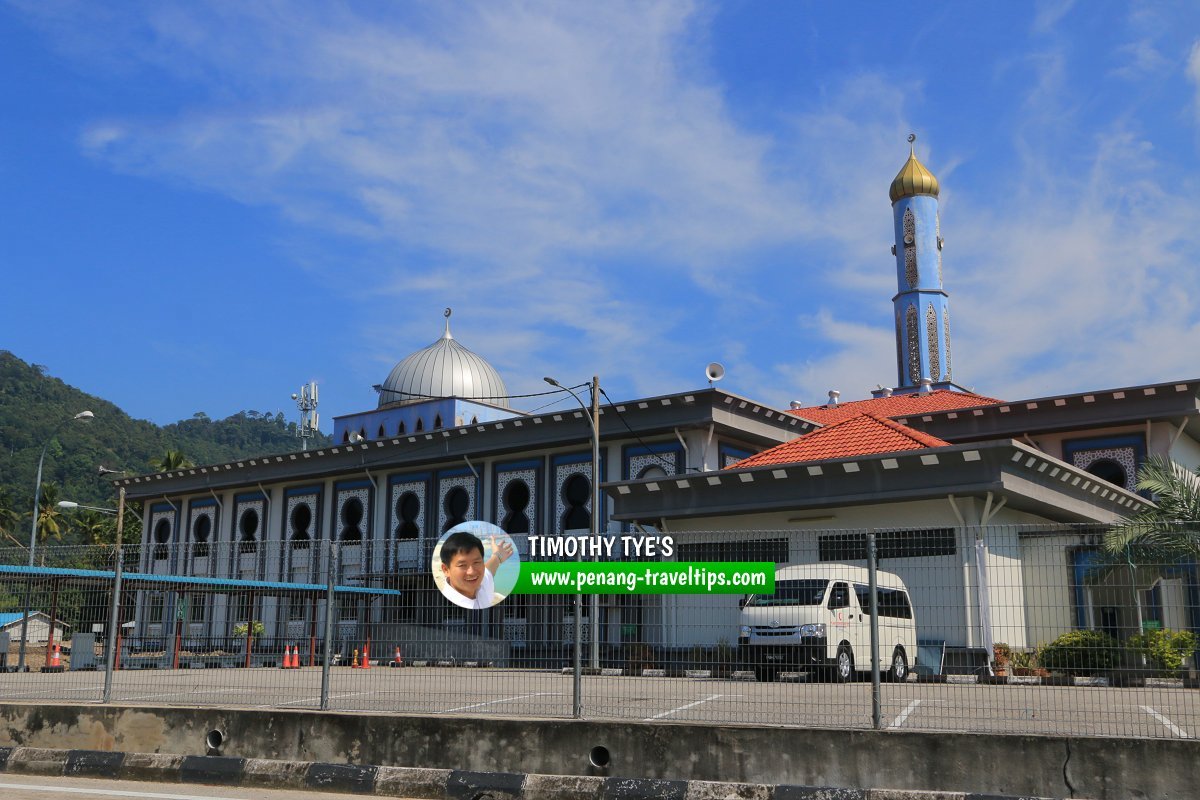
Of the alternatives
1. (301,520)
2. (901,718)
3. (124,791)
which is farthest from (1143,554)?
(301,520)

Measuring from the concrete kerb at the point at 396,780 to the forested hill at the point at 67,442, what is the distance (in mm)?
62980

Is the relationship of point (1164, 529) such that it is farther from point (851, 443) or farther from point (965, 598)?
point (851, 443)

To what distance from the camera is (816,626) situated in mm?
11422

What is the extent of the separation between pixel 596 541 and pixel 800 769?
2.64m

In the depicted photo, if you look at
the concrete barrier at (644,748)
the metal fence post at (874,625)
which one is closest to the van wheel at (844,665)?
the metal fence post at (874,625)

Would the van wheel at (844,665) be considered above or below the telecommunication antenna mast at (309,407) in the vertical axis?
below

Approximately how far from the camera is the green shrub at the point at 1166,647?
916 cm

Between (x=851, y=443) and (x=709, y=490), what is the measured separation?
10.9ft

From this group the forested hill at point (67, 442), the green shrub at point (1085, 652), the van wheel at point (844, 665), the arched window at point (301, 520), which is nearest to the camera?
the green shrub at point (1085, 652)

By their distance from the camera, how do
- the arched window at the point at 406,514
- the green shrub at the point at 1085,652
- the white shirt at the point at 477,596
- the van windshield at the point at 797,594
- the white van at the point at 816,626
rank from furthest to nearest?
the arched window at the point at 406,514, the van windshield at the point at 797,594, the white shirt at the point at 477,596, the white van at the point at 816,626, the green shrub at the point at 1085,652

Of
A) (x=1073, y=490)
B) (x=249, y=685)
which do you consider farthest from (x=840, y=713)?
(x=1073, y=490)

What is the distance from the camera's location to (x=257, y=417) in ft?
463

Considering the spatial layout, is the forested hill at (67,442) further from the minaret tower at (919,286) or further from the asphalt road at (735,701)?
the asphalt road at (735,701)

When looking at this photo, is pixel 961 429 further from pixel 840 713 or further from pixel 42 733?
pixel 42 733
